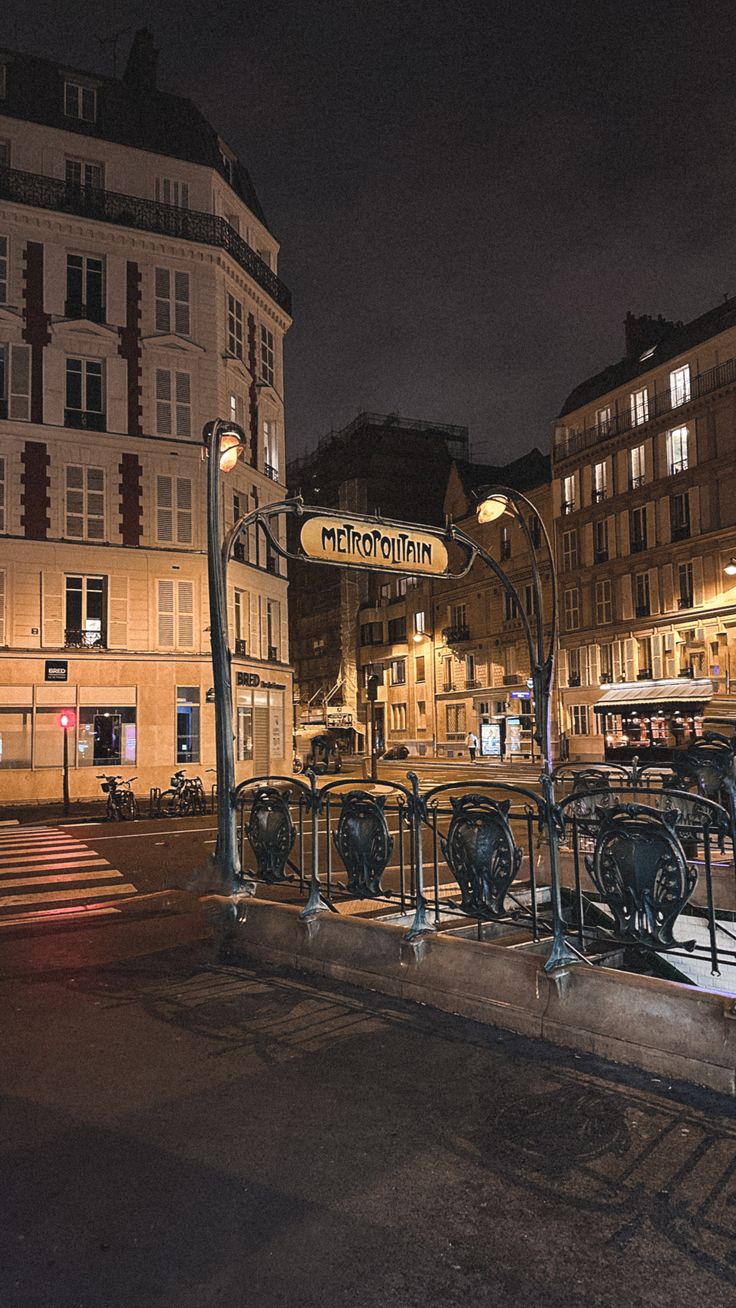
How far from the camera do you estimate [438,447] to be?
244 feet

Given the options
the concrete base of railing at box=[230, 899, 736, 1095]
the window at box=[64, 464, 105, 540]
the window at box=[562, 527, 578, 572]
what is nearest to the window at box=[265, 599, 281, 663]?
the window at box=[64, 464, 105, 540]

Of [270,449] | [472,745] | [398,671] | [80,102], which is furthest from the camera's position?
[398,671]

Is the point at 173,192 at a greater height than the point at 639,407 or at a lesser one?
greater

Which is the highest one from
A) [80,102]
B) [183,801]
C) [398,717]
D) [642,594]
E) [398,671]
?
[80,102]

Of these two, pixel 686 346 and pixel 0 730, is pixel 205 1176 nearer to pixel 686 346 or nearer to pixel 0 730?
pixel 0 730

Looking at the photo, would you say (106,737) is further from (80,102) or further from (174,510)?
(80,102)

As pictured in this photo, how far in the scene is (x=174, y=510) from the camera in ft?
100

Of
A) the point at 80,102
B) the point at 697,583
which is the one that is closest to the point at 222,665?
the point at 80,102

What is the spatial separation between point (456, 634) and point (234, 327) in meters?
30.4

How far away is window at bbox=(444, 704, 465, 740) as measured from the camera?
192 ft

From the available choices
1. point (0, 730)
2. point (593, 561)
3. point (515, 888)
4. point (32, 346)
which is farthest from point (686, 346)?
point (515, 888)

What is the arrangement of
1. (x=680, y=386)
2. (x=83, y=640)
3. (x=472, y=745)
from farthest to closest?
(x=472, y=745), (x=680, y=386), (x=83, y=640)

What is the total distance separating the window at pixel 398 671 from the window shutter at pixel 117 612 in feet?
128

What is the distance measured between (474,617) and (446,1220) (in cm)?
5544
